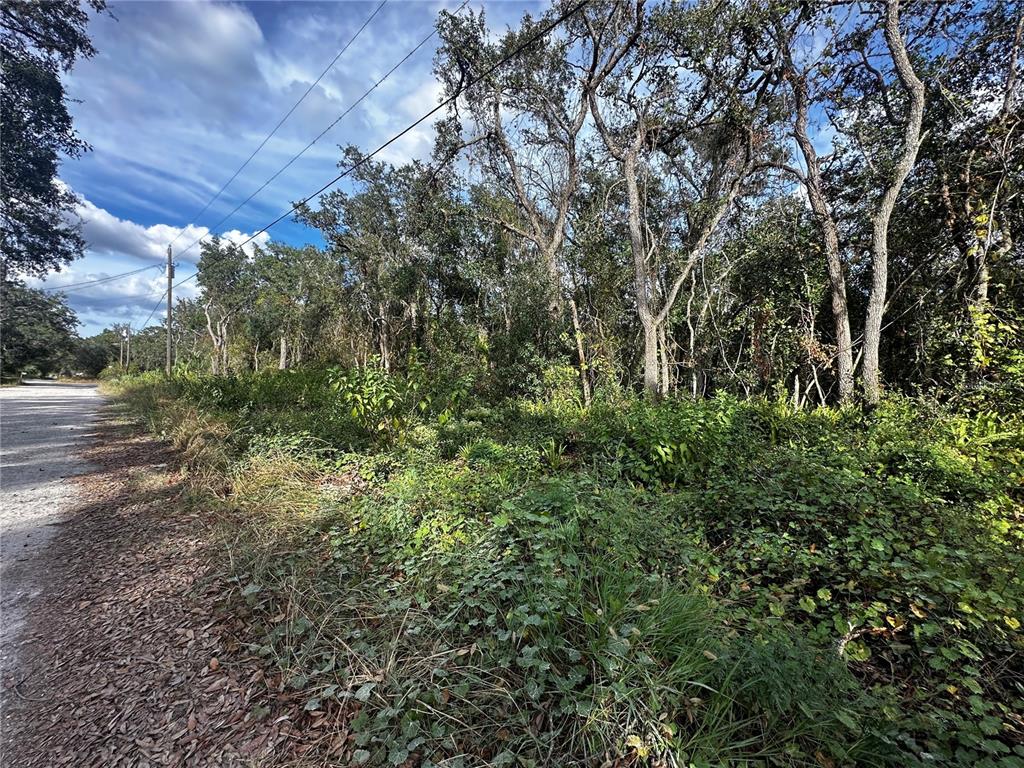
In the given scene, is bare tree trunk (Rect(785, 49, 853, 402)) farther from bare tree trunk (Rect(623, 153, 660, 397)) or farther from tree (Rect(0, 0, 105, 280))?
tree (Rect(0, 0, 105, 280))

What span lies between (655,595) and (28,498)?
630 cm

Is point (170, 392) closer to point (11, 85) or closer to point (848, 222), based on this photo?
point (11, 85)

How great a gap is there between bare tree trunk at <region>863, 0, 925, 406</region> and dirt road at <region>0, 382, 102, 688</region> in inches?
355

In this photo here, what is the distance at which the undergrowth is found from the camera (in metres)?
1.46

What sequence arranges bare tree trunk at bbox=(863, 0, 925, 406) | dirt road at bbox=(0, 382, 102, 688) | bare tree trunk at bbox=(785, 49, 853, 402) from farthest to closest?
1. bare tree trunk at bbox=(785, 49, 853, 402)
2. bare tree trunk at bbox=(863, 0, 925, 406)
3. dirt road at bbox=(0, 382, 102, 688)

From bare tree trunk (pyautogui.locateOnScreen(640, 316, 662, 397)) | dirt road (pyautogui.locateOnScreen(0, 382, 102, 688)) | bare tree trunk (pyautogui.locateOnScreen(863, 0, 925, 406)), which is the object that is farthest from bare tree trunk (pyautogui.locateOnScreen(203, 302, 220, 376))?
bare tree trunk (pyautogui.locateOnScreen(863, 0, 925, 406))

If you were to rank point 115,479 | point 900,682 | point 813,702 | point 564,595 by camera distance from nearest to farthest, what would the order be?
1. point 813,702
2. point 900,682
3. point 564,595
4. point 115,479

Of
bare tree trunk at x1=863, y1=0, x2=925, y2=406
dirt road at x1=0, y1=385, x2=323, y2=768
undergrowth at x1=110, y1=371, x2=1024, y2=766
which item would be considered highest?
bare tree trunk at x1=863, y1=0, x2=925, y2=406

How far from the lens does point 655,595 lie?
201 centimetres

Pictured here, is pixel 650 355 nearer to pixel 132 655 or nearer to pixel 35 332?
pixel 132 655

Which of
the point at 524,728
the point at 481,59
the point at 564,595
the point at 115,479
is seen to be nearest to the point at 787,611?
the point at 564,595

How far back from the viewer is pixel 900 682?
182 centimetres

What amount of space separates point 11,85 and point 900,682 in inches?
687

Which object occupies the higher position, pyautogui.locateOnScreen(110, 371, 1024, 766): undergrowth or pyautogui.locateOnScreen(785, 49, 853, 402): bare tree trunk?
pyautogui.locateOnScreen(785, 49, 853, 402): bare tree trunk
